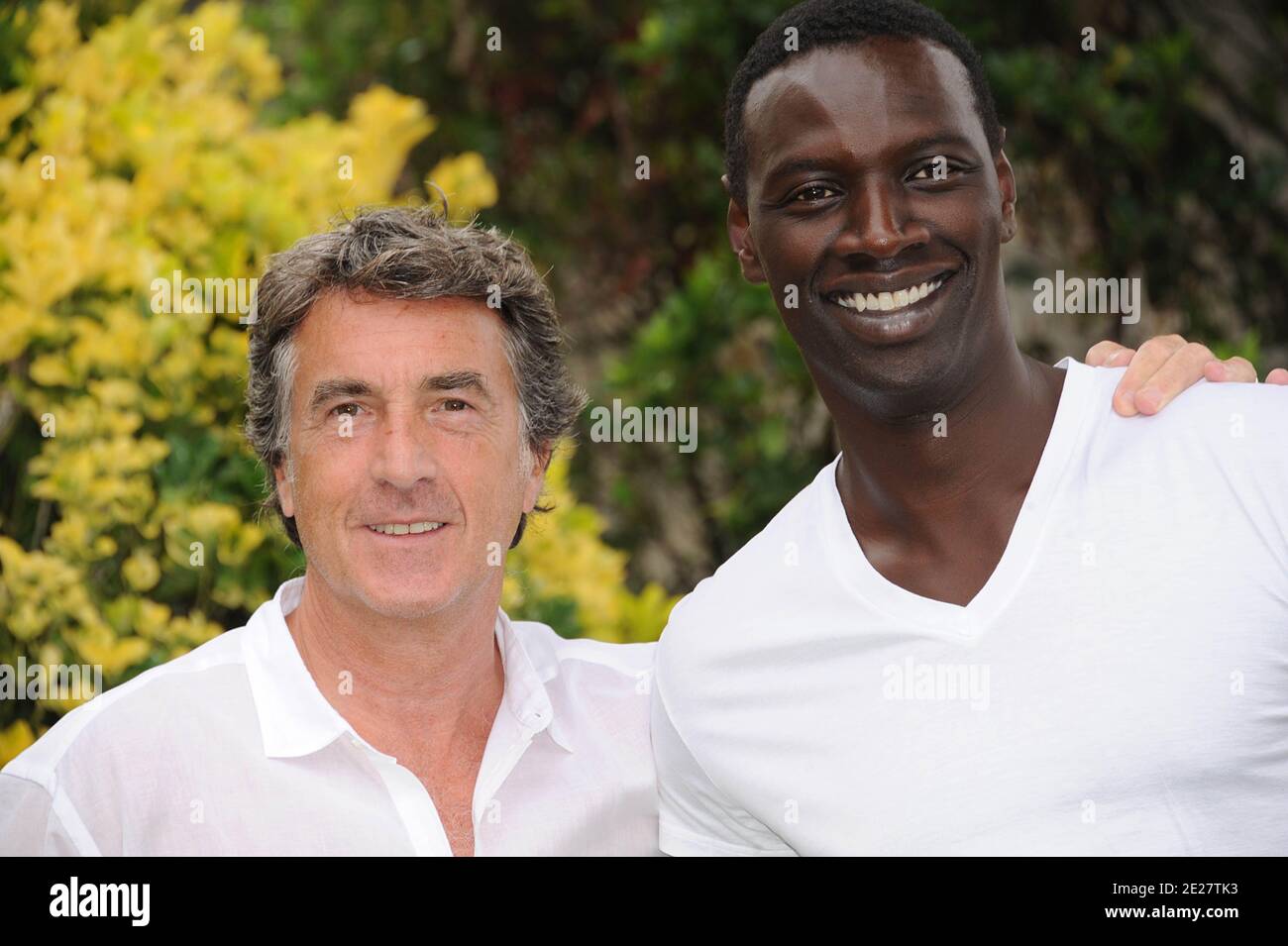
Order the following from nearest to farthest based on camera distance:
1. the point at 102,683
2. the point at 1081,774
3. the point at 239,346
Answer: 1. the point at 1081,774
2. the point at 102,683
3. the point at 239,346

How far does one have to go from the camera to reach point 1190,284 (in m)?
4.56

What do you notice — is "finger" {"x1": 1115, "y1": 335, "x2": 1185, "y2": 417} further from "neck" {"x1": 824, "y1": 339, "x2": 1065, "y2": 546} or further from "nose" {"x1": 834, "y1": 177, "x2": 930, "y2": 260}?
"nose" {"x1": 834, "y1": 177, "x2": 930, "y2": 260}

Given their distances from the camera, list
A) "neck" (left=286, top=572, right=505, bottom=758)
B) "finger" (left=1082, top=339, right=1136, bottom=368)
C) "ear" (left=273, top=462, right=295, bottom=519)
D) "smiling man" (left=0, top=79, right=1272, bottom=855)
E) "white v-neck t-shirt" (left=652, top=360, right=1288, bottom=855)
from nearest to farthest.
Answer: "white v-neck t-shirt" (left=652, top=360, right=1288, bottom=855), "smiling man" (left=0, top=79, right=1272, bottom=855), "finger" (left=1082, top=339, right=1136, bottom=368), "neck" (left=286, top=572, right=505, bottom=758), "ear" (left=273, top=462, right=295, bottom=519)

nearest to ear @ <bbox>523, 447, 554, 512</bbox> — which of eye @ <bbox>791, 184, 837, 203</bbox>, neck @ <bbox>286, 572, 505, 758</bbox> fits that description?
neck @ <bbox>286, 572, 505, 758</bbox>

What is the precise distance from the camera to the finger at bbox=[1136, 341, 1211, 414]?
2.17m

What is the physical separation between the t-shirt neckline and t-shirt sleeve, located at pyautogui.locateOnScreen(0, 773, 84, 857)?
124cm

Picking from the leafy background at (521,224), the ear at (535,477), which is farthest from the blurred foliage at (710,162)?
the ear at (535,477)

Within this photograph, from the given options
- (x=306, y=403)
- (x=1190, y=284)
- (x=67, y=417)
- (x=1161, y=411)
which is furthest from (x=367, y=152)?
(x=1190, y=284)

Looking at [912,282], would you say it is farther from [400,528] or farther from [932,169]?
[400,528]

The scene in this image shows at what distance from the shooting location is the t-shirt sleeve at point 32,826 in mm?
2211

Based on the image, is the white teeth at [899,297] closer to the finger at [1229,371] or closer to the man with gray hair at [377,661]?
the finger at [1229,371]

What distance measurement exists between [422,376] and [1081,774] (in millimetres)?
1189

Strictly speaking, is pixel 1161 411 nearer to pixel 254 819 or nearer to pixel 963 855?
pixel 963 855

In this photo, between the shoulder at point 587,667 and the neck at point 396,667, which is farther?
the shoulder at point 587,667
